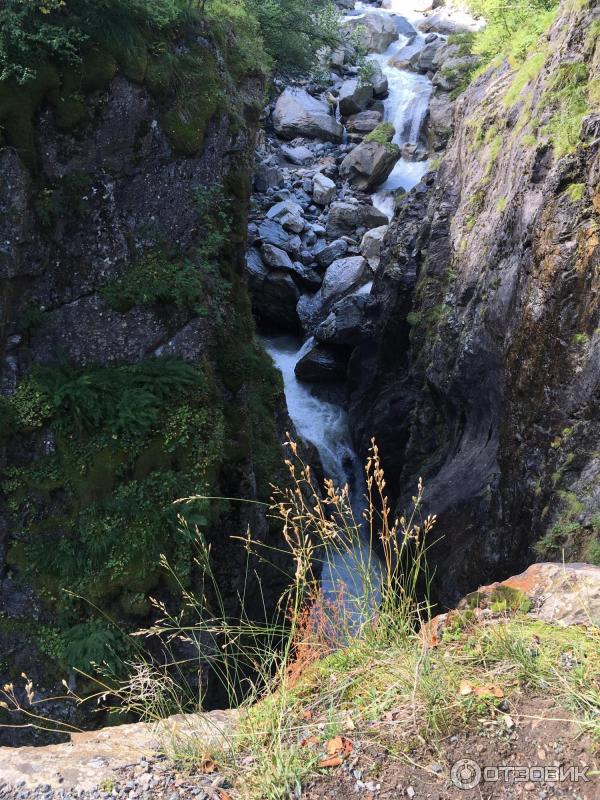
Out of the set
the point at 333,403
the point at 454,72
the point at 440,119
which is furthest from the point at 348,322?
the point at 454,72

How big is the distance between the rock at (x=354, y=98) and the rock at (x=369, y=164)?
3.60m

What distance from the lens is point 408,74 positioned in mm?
26312

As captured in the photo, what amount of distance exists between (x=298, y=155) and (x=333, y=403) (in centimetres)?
1181

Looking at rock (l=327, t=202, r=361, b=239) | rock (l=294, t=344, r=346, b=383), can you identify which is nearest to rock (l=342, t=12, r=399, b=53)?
rock (l=327, t=202, r=361, b=239)

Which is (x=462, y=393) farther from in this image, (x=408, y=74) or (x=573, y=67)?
(x=408, y=74)

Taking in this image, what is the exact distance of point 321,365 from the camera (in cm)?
1628

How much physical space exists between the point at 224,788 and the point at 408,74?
2964 centimetres

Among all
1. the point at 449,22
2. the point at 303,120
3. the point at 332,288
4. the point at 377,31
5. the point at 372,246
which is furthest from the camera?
the point at 449,22

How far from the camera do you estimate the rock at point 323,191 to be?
67.6 ft

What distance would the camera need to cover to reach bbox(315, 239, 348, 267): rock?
60.3 ft

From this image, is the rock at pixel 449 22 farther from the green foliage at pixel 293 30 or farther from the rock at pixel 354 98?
the green foliage at pixel 293 30

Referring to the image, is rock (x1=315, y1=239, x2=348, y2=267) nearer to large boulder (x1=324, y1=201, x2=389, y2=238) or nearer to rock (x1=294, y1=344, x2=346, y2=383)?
large boulder (x1=324, y1=201, x2=389, y2=238)

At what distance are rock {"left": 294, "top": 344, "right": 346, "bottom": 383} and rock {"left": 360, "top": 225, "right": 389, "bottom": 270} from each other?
134 inches

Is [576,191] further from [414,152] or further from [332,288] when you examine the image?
[414,152]
